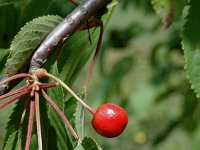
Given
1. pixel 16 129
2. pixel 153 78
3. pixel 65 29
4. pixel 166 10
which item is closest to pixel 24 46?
pixel 65 29

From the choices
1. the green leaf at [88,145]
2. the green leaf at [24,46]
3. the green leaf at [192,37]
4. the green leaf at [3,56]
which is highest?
the green leaf at [3,56]

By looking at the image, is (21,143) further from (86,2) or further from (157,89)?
(157,89)

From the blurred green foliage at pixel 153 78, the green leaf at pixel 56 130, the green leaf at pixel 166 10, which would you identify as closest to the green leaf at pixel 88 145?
the green leaf at pixel 56 130

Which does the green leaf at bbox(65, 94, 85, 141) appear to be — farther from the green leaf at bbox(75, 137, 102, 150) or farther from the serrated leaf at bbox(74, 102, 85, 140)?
the green leaf at bbox(75, 137, 102, 150)

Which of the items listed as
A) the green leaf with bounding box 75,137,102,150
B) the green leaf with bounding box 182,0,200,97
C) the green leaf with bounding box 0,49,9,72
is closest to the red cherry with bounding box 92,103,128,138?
the green leaf with bounding box 75,137,102,150

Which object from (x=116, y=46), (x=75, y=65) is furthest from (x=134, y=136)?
(x=75, y=65)

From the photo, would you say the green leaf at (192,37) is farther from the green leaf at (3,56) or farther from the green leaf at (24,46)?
the green leaf at (3,56)

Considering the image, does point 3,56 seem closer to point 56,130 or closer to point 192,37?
point 56,130

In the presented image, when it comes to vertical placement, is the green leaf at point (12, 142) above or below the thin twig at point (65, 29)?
below
